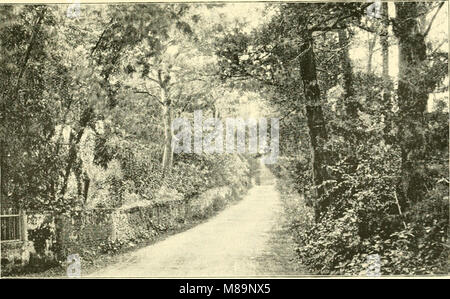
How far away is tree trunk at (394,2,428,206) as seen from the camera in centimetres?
549

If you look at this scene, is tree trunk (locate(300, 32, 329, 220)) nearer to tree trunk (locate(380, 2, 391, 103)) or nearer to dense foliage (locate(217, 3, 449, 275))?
dense foliage (locate(217, 3, 449, 275))

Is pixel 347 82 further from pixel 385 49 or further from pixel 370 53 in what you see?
pixel 385 49

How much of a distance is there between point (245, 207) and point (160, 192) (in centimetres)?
129

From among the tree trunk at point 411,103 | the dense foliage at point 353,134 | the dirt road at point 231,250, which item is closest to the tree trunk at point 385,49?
the dense foliage at point 353,134

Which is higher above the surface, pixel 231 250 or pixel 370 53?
pixel 370 53

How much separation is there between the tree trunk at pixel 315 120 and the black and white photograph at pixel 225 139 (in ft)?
0.06

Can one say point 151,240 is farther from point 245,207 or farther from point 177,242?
point 245,207

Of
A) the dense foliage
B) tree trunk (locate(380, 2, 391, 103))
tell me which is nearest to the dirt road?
the dense foliage

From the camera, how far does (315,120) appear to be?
5859mm

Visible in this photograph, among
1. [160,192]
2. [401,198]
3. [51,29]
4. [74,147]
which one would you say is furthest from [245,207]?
[51,29]

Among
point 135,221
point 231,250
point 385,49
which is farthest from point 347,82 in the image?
point 135,221

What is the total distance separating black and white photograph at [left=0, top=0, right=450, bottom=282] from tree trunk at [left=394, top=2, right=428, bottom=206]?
0.02m

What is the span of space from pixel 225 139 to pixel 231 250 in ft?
5.06

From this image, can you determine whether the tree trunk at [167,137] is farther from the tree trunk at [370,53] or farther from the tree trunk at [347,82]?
the tree trunk at [370,53]
